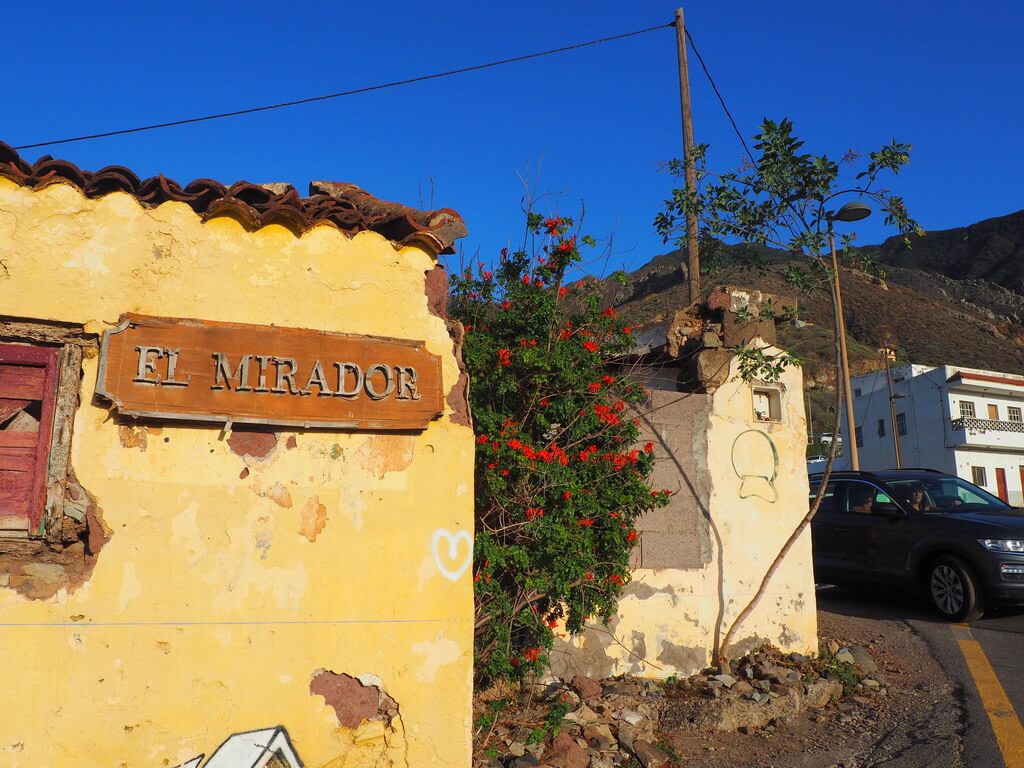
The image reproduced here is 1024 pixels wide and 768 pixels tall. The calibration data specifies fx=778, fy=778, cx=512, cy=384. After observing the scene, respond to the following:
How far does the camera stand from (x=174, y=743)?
3855 millimetres

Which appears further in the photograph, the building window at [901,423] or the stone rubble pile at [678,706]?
the building window at [901,423]

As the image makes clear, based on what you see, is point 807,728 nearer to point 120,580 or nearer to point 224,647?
point 224,647

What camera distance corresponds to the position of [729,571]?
6.55 metres

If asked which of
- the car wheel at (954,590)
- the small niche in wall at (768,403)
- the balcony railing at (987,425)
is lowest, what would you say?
the car wheel at (954,590)

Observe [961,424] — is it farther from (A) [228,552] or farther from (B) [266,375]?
(A) [228,552]

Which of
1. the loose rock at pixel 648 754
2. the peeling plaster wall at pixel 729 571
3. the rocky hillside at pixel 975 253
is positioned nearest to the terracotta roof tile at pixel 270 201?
the peeling plaster wall at pixel 729 571

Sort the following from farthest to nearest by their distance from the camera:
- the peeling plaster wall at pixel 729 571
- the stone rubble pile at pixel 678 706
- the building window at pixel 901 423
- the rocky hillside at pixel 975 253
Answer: the rocky hillside at pixel 975 253 < the building window at pixel 901 423 < the peeling plaster wall at pixel 729 571 < the stone rubble pile at pixel 678 706

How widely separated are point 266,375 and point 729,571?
4238 mm

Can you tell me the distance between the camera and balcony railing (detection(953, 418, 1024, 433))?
40.8 metres

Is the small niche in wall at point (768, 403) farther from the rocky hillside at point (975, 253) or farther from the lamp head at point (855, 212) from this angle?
the rocky hillside at point (975, 253)

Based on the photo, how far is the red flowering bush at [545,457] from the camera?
207 inches

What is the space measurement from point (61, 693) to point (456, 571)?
2.05 metres

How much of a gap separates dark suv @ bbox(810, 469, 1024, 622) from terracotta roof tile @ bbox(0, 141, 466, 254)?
695 cm

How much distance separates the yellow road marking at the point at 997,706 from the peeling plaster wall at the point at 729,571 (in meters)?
1.33
